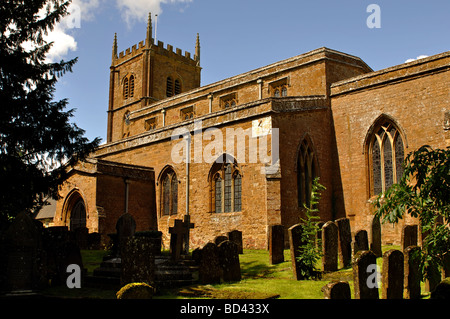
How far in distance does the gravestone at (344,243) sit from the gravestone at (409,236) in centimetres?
160

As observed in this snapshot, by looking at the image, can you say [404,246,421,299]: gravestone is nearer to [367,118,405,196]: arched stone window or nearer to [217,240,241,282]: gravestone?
[217,240,241,282]: gravestone

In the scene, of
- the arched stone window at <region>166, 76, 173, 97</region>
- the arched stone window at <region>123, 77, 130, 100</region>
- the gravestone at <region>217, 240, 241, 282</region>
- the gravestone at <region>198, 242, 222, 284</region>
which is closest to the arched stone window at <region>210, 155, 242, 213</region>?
the gravestone at <region>217, 240, 241, 282</region>

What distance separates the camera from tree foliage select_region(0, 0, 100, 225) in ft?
43.9

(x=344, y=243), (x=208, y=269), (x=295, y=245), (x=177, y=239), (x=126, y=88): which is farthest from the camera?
(x=126, y=88)

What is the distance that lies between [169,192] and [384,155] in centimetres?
1154

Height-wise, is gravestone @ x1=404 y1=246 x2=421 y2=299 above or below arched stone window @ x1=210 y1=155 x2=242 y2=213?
below

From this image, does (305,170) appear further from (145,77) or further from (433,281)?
(145,77)

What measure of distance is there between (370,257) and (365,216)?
1228 centimetres

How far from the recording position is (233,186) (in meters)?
21.4

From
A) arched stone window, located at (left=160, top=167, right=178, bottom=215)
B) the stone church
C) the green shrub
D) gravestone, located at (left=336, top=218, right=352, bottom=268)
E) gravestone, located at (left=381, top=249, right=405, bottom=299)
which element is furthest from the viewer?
arched stone window, located at (left=160, top=167, right=178, bottom=215)

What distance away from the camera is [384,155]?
20578 mm


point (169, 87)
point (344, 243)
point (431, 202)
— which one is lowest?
point (344, 243)

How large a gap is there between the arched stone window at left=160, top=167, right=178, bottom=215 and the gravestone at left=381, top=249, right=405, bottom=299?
1706cm
